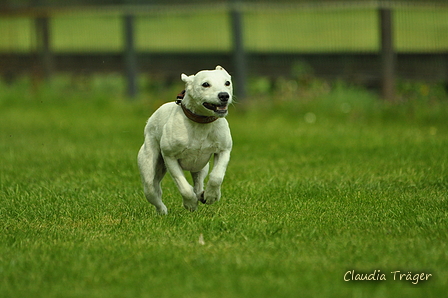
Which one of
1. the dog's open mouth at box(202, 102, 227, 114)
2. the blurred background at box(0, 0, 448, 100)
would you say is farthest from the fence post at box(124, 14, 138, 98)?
the dog's open mouth at box(202, 102, 227, 114)

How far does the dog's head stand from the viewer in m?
6.06

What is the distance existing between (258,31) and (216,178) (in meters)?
7.94

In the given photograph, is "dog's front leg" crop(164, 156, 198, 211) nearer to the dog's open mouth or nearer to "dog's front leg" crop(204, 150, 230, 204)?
"dog's front leg" crop(204, 150, 230, 204)

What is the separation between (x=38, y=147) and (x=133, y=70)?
4.57m

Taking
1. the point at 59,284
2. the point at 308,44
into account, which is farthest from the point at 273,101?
the point at 59,284

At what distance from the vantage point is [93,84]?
648 inches

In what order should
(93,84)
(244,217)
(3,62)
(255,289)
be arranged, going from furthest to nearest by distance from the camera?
(3,62) → (93,84) → (244,217) → (255,289)

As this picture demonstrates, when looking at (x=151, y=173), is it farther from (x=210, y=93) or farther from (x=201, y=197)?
(x=210, y=93)

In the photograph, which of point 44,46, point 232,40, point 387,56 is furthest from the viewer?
point 44,46

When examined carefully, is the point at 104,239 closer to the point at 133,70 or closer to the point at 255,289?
the point at 255,289

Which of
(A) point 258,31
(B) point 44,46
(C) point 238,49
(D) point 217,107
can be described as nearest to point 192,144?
(D) point 217,107

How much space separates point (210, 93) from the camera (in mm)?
6094

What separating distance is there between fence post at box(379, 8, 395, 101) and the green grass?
14.0 inches

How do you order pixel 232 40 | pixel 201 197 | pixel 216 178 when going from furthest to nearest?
pixel 232 40 < pixel 201 197 < pixel 216 178
